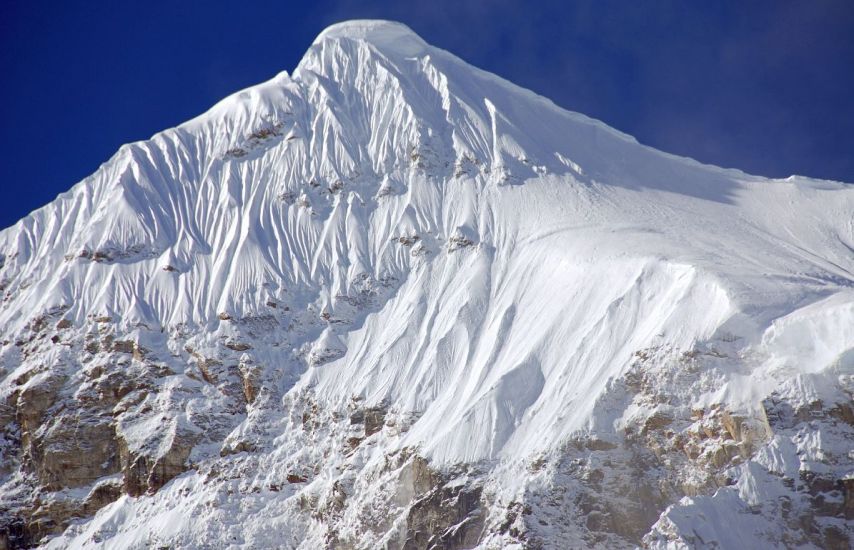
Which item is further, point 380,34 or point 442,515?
point 380,34

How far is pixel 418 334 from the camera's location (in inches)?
3713

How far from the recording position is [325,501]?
81812mm

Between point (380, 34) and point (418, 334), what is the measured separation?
5437 centimetres

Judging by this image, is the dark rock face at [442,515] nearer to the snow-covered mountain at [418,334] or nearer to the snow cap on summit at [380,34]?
the snow-covered mountain at [418,334]

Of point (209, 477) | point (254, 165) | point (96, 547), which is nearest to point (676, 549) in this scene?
point (209, 477)

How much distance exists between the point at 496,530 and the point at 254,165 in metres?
59.0

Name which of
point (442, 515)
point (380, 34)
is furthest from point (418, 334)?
point (380, 34)

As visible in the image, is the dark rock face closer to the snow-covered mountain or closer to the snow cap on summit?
the snow-covered mountain

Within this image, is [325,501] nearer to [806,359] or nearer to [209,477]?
[209,477]

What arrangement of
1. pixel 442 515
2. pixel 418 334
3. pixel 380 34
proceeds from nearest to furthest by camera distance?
pixel 442 515 → pixel 418 334 → pixel 380 34

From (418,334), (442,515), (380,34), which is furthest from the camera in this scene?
(380,34)

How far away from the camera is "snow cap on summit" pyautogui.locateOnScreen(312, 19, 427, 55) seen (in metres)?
136

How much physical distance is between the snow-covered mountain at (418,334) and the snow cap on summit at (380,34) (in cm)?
70

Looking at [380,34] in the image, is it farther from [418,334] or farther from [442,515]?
[442,515]
